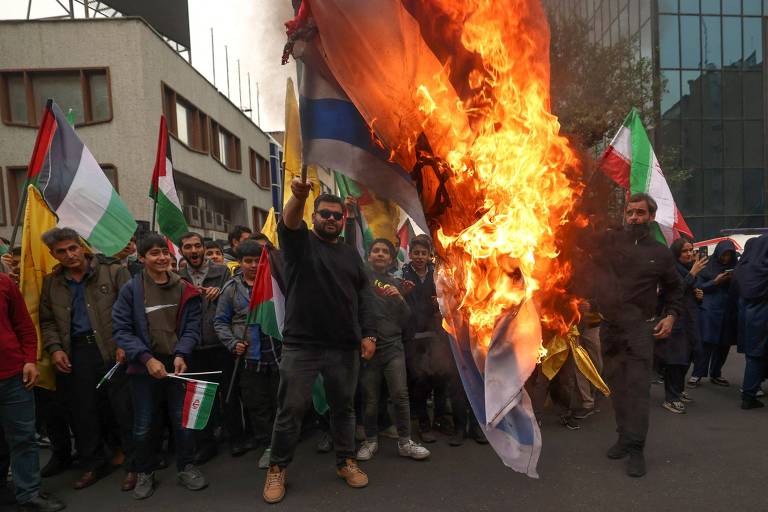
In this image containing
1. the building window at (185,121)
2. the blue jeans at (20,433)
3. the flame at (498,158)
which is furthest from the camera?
the building window at (185,121)

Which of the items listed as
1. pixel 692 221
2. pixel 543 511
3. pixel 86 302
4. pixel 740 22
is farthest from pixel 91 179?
pixel 740 22

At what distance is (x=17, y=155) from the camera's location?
15086 mm

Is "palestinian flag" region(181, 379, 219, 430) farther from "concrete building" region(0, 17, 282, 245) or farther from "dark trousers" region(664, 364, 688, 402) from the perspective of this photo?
"concrete building" region(0, 17, 282, 245)

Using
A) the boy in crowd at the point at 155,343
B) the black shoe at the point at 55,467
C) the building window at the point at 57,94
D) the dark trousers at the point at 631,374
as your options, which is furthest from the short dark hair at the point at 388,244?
the building window at the point at 57,94

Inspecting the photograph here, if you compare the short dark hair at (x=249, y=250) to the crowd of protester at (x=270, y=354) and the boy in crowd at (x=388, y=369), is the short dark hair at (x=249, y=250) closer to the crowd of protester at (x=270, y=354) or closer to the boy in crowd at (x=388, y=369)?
the crowd of protester at (x=270, y=354)

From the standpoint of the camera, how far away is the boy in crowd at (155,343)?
3.88 metres

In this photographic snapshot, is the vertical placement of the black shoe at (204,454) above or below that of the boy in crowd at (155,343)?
below

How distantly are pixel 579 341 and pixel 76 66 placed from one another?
52.3 feet

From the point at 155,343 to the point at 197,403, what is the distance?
570 mm

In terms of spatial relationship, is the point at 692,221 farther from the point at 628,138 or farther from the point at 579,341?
the point at 579,341

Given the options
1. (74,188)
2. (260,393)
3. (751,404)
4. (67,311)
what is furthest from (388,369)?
(751,404)

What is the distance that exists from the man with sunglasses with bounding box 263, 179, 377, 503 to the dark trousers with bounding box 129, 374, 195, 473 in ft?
2.43

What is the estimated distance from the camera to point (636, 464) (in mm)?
3891

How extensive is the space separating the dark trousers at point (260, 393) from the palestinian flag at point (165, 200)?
250cm
